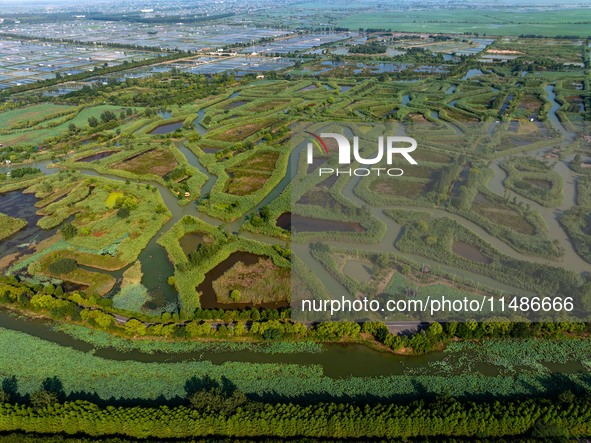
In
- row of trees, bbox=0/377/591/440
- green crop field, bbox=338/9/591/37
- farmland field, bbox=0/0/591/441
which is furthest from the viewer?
green crop field, bbox=338/9/591/37

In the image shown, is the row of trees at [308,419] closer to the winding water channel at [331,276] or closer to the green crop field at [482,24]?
the winding water channel at [331,276]

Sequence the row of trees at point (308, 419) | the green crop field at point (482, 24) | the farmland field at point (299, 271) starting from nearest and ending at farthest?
the row of trees at point (308, 419), the farmland field at point (299, 271), the green crop field at point (482, 24)

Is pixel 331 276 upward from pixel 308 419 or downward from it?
upward

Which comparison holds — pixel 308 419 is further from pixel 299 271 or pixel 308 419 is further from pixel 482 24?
pixel 482 24

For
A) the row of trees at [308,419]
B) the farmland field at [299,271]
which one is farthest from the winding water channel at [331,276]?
the row of trees at [308,419]

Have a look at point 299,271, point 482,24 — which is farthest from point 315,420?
point 482,24

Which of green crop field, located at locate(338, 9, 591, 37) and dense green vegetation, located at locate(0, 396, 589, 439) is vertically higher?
green crop field, located at locate(338, 9, 591, 37)

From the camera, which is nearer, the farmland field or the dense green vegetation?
the dense green vegetation

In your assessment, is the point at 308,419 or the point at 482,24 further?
the point at 482,24

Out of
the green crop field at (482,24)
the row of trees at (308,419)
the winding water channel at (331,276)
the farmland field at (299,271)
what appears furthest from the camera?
the green crop field at (482,24)

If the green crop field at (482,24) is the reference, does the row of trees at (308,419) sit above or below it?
below

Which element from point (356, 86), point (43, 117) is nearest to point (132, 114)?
point (43, 117)

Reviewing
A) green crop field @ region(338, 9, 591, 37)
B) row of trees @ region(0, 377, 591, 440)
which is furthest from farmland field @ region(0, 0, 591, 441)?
green crop field @ region(338, 9, 591, 37)

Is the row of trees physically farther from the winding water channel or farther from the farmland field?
the winding water channel
